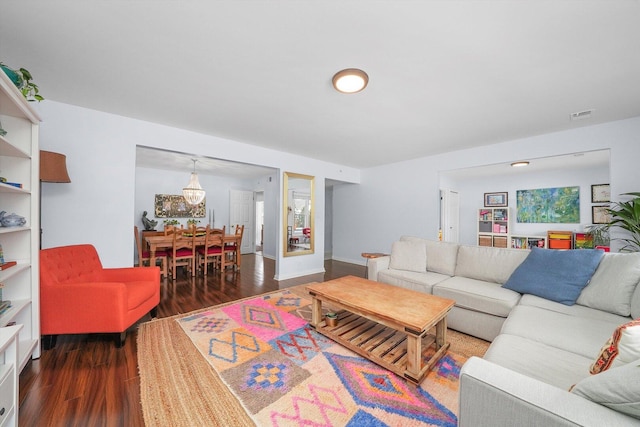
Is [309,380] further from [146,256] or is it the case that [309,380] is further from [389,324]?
[146,256]

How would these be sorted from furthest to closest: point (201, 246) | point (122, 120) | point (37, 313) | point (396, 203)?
point (396, 203) → point (201, 246) → point (122, 120) → point (37, 313)

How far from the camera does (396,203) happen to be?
5.07 meters

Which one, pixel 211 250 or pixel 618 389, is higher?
pixel 618 389

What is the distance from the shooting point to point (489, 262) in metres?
2.59

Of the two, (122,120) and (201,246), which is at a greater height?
(122,120)

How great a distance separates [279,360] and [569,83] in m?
3.41

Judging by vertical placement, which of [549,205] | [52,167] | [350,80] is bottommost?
[549,205]

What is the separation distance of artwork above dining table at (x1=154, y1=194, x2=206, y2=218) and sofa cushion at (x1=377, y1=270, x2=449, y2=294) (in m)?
5.44

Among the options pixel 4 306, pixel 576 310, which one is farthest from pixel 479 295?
pixel 4 306

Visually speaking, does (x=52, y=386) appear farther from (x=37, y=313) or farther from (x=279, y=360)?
(x=279, y=360)

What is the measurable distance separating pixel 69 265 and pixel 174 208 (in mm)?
4290

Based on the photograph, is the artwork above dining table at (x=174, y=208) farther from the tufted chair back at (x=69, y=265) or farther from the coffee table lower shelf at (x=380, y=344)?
the coffee table lower shelf at (x=380, y=344)

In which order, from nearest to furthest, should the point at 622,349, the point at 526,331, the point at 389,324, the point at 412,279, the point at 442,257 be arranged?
1. the point at 622,349
2. the point at 526,331
3. the point at 389,324
4. the point at 412,279
5. the point at 442,257

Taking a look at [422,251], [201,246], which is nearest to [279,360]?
[422,251]
